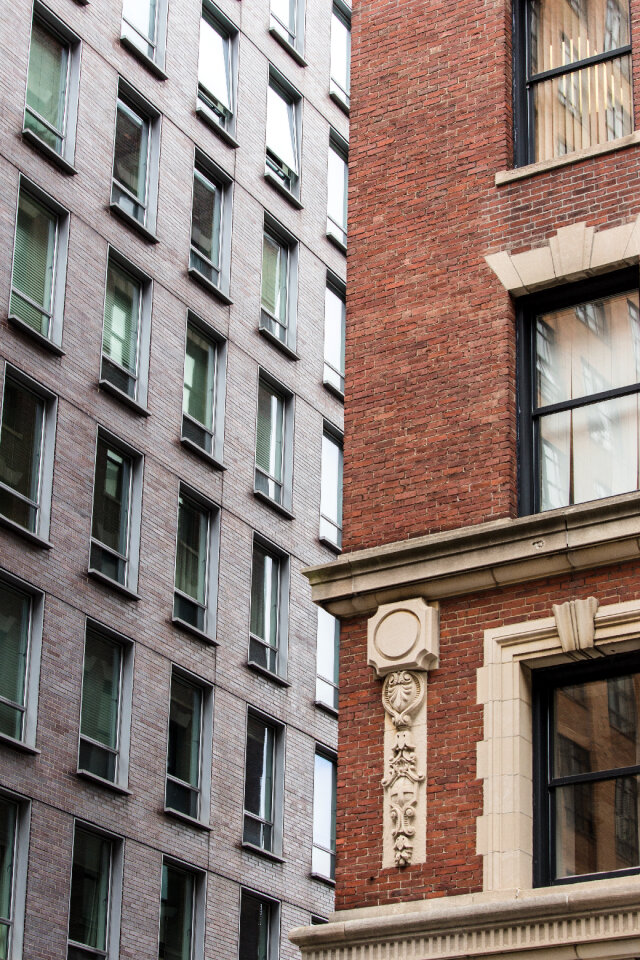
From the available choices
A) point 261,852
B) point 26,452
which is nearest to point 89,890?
point 261,852

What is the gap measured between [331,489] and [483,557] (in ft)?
78.4

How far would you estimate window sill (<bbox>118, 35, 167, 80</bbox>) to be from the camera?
35000mm

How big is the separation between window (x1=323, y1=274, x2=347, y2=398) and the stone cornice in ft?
77.4

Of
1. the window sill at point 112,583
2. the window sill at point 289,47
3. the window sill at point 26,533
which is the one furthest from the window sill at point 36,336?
the window sill at point 289,47

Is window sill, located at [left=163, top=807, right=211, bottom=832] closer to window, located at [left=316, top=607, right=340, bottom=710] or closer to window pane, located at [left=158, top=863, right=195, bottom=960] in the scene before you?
window pane, located at [left=158, top=863, right=195, bottom=960]

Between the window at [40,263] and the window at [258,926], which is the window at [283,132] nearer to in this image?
the window at [40,263]

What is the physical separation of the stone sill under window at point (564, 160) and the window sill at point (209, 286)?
18.0 metres

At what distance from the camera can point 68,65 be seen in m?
33.7

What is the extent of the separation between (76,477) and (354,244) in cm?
1322

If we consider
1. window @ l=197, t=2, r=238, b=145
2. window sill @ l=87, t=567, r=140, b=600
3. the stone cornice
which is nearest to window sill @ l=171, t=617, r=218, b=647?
window sill @ l=87, t=567, r=140, b=600

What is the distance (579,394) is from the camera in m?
17.4

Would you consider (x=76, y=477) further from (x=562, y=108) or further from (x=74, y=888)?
(x=562, y=108)

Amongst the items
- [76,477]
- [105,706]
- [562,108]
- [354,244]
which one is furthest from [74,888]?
[562,108]

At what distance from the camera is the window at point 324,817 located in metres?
36.5
